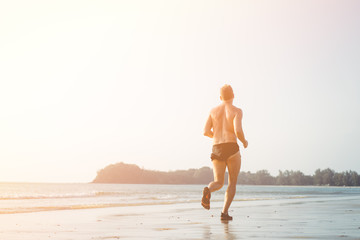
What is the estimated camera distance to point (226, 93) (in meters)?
8.08

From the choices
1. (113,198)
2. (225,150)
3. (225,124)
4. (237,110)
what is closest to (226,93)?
(237,110)

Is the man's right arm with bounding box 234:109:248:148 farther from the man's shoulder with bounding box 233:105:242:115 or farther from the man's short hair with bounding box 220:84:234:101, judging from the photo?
the man's short hair with bounding box 220:84:234:101

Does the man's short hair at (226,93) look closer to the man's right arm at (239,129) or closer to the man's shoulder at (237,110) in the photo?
the man's shoulder at (237,110)

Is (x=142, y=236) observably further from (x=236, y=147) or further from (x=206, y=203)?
(x=236, y=147)

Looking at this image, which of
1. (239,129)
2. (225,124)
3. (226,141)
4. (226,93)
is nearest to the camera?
(239,129)

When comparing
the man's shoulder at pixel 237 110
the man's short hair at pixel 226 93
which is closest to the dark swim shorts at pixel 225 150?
the man's shoulder at pixel 237 110

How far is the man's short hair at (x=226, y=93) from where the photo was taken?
8061mm

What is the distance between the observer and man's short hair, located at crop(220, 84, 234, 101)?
26.4 feet

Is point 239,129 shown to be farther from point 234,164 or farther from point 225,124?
point 234,164

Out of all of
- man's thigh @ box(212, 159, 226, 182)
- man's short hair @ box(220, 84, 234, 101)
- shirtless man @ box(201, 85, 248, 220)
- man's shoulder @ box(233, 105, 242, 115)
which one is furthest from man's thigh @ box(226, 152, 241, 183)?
man's short hair @ box(220, 84, 234, 101)

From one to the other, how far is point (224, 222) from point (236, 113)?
1.86 meters

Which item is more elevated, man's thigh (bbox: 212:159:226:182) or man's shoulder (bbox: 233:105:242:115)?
man's shoulder (bbox: 233:105:242:115)

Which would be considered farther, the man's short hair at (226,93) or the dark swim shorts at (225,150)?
the man's short hair at (226,93)

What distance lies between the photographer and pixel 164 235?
599cm
